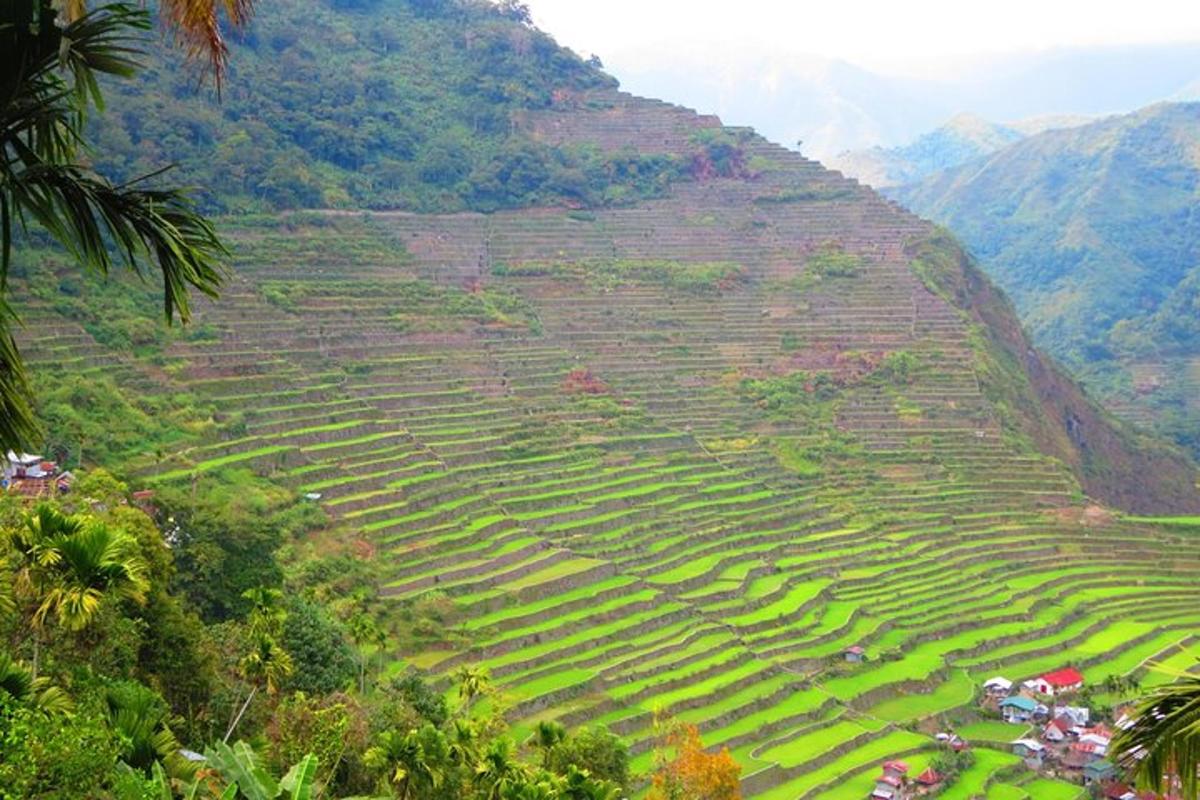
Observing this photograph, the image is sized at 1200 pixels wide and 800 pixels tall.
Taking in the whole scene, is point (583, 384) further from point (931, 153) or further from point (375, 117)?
point (931, 153)

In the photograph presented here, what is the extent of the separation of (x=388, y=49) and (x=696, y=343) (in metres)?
23.9

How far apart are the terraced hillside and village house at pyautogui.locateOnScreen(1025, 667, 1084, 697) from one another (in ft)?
2.95

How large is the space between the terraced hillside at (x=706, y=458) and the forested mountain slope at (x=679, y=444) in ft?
0.31

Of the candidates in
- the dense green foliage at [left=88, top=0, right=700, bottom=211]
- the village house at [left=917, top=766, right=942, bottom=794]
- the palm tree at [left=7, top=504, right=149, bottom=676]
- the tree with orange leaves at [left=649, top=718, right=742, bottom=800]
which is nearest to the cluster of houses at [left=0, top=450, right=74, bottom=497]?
the tree with orange leaves at [left=649, top=718, right=742, bottom=800]

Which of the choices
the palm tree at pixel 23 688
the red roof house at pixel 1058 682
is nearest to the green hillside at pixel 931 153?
the red roof house at pixel 1058 682

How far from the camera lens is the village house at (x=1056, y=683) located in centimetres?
2344

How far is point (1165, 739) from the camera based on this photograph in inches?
109

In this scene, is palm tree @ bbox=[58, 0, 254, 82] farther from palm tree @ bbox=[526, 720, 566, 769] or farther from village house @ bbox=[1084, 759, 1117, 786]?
village house @ bbox=[1084, 759, 1117, 786]

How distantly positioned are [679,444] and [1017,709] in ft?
38.3

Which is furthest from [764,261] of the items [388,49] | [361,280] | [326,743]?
[326,743]

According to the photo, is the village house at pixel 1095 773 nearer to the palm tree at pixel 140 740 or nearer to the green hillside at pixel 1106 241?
the palm tree at pixel 140 740

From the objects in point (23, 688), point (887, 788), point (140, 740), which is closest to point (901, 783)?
point (887, 788)

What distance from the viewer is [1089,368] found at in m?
63.9

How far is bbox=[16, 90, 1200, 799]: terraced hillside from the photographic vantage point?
72.0 ft
